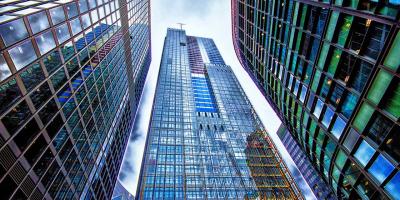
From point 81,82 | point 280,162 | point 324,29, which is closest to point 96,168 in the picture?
→ point 81,82

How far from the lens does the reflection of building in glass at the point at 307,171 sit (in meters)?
112

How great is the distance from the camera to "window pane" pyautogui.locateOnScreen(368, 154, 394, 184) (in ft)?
45.1

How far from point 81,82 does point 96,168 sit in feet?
50.6

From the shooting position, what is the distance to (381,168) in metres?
14.4

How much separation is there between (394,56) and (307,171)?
142042 millimetres

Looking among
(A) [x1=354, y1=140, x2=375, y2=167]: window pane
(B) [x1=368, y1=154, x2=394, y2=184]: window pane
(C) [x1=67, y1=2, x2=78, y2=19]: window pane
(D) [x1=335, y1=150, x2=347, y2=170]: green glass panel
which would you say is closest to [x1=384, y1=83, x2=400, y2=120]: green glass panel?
(B) [x1=368, y1=154, x2=394, y2=184]: window pane

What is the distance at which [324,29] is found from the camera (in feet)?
62.1

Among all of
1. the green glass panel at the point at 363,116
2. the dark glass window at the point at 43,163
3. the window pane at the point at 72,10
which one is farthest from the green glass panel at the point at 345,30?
the dark glass window at the point at 43,163

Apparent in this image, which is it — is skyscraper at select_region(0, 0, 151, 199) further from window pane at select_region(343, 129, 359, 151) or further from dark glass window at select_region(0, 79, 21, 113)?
window pane at select_region(343, 129, 359, 151)

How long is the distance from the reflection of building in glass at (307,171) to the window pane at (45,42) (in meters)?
103

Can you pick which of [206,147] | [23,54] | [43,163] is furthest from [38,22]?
[206,147]

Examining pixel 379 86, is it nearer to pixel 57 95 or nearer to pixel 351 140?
pixel 351 140

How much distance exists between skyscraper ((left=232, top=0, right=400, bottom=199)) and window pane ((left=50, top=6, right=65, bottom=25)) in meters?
23.5

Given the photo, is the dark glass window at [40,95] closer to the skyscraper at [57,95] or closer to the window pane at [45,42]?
the skyscraper at [57,95]
